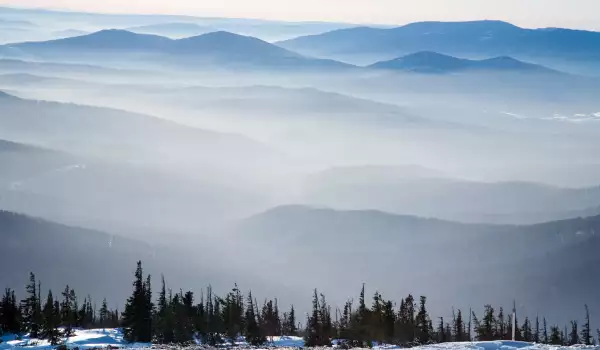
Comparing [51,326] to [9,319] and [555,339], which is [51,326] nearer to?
[9,319]

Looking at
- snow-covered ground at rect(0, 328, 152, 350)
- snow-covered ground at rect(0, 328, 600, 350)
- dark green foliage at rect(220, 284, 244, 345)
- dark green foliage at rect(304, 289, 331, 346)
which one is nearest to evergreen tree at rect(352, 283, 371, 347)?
dark green foliage at rect(304, 289, 331, 346)

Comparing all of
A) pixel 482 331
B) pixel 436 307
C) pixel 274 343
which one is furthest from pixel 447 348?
Answer: pixel 436 307

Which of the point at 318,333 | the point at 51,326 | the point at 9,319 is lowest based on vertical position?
the point at 318,333

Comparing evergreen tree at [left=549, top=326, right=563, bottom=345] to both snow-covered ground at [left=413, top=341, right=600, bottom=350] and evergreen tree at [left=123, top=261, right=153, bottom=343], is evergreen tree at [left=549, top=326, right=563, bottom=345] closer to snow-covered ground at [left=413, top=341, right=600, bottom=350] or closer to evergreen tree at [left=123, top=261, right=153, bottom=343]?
snow-covered ground at [left=413, top=341, right=600, bottom=350]

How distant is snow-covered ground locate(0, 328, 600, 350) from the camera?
4197 centimetres

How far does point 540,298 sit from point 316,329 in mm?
150123

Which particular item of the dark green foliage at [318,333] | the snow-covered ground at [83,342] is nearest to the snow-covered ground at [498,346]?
the dark green foliage at [318,333]

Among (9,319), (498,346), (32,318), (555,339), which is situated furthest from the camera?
(555,339)

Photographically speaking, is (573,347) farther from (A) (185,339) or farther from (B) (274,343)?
(A) (185,339)

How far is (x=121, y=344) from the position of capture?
53.1 m

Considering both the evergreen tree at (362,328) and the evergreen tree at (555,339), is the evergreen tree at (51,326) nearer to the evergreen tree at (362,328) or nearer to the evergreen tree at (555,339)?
the evergreen tree at (362,328)

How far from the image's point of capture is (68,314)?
6253cm

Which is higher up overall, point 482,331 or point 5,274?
point 5,274

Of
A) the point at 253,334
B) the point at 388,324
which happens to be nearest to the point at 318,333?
the point at 253,334
